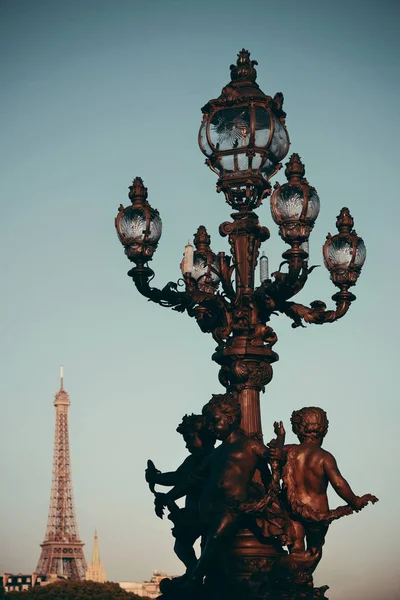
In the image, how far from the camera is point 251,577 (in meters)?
14.6

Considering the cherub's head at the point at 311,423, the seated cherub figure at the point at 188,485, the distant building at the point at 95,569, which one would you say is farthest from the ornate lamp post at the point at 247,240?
the distant building at the point at 95,569

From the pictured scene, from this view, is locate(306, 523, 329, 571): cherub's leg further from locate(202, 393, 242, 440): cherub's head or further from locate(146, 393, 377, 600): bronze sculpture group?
locate(202, 393, 242, 440): cherub's head

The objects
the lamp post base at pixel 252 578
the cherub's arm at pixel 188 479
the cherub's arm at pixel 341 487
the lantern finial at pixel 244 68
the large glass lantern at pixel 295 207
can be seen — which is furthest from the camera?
the lantern finial at pixel 244 68

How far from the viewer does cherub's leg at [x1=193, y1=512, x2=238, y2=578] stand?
14477 mm

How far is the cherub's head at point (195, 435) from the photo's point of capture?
51.1ft

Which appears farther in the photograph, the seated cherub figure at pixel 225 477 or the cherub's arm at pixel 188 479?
the cherub's arm at pixel 188 479

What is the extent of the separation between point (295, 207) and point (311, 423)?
268 cm

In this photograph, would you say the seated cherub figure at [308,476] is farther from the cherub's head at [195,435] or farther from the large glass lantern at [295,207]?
the large glass lantern at [295,207]

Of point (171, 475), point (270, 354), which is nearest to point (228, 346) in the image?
point (270, 354)

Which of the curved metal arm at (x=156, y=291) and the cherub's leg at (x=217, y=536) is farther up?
the curved metal arm at (x=156, y=291)

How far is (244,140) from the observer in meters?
16.7

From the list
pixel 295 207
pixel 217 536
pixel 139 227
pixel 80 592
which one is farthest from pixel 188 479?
pixel 80 592

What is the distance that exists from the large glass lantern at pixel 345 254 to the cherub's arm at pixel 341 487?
2.88 metres

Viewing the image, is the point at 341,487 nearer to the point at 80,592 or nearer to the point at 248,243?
the point at 248,243
